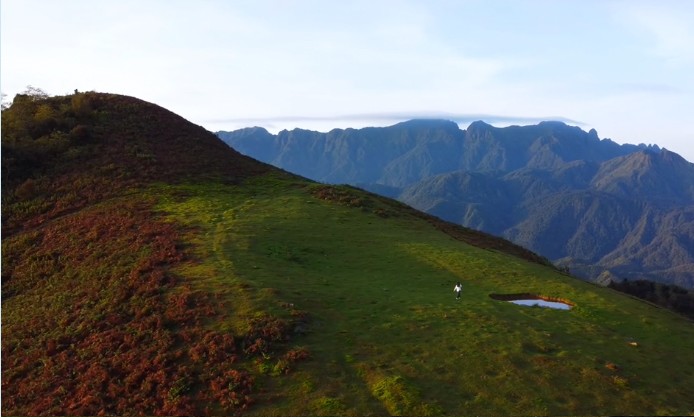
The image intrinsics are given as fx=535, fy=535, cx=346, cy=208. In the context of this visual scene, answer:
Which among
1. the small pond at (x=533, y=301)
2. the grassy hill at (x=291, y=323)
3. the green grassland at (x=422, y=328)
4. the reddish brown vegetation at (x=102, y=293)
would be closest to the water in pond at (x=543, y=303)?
the small pond at (x=533, y=301)

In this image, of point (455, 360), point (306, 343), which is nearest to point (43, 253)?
point (306, 343)

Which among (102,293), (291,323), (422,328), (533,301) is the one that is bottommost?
(102,293)

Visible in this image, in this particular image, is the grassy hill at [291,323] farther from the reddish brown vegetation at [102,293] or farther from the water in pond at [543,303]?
the water in pond at [543,303]

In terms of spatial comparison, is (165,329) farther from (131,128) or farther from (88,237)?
(131,128)

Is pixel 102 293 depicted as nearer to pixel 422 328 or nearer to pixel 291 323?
pixel 291 323

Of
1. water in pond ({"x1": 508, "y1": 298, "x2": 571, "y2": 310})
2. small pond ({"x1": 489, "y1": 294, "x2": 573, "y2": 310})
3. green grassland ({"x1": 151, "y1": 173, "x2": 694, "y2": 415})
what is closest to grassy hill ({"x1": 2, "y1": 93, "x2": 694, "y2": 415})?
green grassland ({"x1": 151, "y1": 173, "x2": 694, "y2": 415})

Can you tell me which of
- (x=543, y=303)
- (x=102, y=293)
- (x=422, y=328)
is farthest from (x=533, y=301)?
(x=102, y=293)
